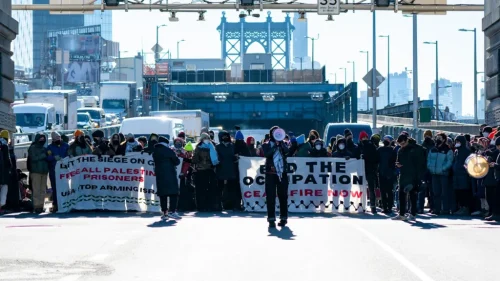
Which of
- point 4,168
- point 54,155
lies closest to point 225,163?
point 54,155

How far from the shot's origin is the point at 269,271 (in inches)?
530

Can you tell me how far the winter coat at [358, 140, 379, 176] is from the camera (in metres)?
25.3

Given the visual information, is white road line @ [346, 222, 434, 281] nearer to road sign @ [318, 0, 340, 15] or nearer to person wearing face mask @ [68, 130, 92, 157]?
person wearing face mask @ [68, 130, 92, 157]

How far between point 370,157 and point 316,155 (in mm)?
1467

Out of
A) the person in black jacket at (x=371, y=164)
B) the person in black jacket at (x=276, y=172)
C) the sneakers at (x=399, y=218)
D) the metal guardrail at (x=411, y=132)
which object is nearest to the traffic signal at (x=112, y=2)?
the person in black jacket at (x=371, y=164)

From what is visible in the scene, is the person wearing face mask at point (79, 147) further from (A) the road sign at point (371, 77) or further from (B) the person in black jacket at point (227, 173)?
(A) the road sign at point (371, 77)

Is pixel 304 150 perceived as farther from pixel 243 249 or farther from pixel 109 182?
pixel 243 249

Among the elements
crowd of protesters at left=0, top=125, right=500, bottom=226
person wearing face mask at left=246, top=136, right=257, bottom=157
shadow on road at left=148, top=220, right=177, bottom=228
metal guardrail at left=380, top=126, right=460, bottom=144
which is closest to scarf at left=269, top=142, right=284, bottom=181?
shadow on road at left=148, top=220, right=177, bottom=228

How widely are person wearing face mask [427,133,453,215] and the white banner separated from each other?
5.23 ft

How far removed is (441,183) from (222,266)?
1174 centimetres

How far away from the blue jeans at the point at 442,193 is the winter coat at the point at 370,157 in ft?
4.35

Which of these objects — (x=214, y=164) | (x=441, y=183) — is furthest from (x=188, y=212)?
(x=441, y=183)

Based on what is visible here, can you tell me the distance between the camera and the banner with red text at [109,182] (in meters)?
24.9

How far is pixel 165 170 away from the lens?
74.3ft
